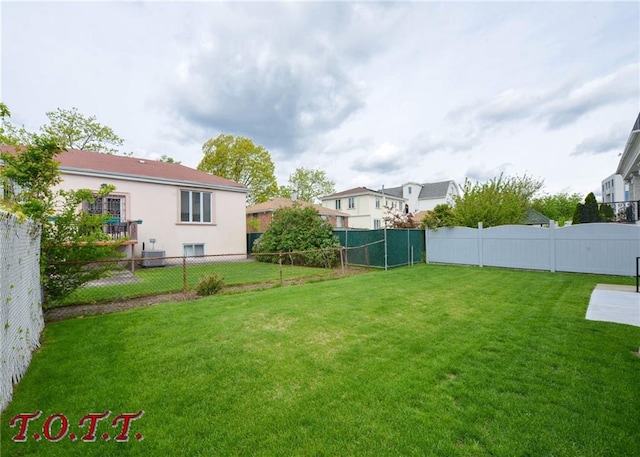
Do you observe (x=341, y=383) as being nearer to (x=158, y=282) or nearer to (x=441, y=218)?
(x=158, y=282)

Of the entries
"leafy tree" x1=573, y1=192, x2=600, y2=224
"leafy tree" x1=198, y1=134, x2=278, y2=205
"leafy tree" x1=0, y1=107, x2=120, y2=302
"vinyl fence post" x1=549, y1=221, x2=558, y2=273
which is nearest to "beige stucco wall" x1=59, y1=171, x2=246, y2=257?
"leafy tree" x1=0, y1=107, x2=120, y2=302

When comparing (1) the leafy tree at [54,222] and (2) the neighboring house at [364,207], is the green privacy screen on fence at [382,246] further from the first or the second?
(2) the neighboring house at [364,207]

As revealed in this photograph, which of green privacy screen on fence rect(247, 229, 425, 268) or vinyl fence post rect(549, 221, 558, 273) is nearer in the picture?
vinyl fence post rect(549, 221, 558, 273)

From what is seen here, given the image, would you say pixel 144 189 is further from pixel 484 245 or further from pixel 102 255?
pixel 484 245

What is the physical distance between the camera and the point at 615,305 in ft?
20.1

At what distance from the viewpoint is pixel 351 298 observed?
677 centimetres

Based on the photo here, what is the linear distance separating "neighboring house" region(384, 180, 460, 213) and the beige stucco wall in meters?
30.1

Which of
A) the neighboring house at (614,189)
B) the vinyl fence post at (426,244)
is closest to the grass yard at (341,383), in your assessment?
the vinyl fence post at (426,244)

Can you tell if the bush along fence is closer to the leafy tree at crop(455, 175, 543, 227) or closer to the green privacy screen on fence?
the green privacy screen on fence

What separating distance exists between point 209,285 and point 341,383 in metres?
5.47

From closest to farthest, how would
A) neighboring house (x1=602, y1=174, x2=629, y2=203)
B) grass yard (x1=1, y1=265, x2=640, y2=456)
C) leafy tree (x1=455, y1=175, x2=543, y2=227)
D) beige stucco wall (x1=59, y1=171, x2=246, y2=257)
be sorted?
1. grass yard (x1=1, y1=265, x2=640, y2=456)
2. beige stucco wall (x1=59, y1=171, x2=246, y2=257)
3. leafy tree (x1=455, y1=175, x2=543, y2=227)
4. neighboring house (x1=602, y1=174, x2=629, y2=203)

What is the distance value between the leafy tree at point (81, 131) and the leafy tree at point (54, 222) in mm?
23118

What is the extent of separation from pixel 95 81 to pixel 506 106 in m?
18.4

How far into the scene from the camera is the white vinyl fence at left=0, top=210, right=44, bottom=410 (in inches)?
106
